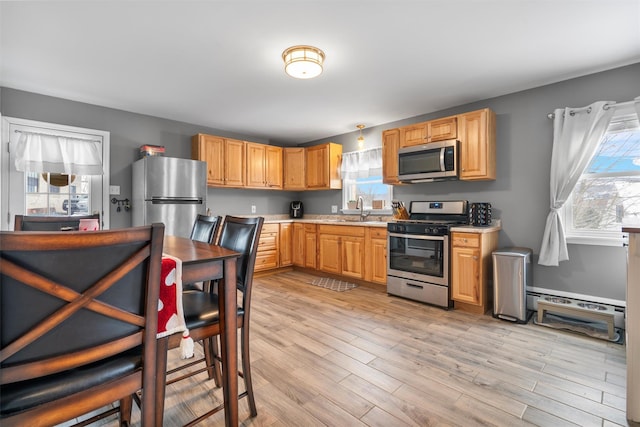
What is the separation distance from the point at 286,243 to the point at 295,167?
53.9 inches

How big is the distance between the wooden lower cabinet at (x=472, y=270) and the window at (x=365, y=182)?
1.48 m

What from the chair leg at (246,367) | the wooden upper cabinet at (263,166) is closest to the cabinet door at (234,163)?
the wooden upper cabinet at (263,166)

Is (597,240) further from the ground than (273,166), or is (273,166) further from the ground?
(273,166)

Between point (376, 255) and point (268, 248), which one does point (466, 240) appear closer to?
point (376, 255)

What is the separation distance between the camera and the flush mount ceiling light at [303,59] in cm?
247

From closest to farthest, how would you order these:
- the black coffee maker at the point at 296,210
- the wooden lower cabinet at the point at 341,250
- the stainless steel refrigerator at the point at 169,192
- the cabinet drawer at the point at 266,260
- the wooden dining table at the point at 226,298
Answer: the wooden dining table at the point at 226,298 → the stainless steel refrigerator at the point at 169,192 → the wooden lower cabinet at the point at 341,250 → the cabinet drawer at the point at 266,260 → the black coffee maker at the point at 296,210

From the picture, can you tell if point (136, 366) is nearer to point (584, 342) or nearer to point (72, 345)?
point (72, 345)

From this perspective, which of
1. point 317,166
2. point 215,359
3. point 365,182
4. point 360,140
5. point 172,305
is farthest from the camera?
point 317,166

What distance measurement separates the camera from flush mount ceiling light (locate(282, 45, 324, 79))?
2.47 meters

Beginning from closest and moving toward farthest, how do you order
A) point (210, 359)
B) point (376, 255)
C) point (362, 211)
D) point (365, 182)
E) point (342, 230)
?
point (210, 359), point (376, 255), point (342, 230), point (362, 211), point (365, 182)

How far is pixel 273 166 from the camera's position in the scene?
207 inches

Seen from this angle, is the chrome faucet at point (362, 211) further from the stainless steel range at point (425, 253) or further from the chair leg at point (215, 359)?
the chair leg at point (215, 359)

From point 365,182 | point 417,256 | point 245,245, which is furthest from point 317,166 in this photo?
point 245,245

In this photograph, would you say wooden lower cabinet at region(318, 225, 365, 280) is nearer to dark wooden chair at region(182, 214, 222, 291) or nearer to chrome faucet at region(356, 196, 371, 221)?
chrome faucet at region(356, 196, 371, 221)
